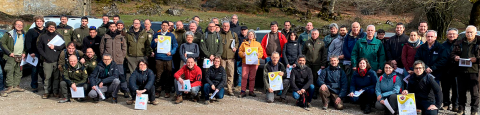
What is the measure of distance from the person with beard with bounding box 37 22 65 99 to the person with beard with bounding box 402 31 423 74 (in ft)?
23.4

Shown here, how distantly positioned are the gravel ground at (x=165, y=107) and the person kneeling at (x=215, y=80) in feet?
0.69

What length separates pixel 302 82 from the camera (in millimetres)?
7422

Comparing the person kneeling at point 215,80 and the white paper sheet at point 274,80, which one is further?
the white paper sheet at point 274,80

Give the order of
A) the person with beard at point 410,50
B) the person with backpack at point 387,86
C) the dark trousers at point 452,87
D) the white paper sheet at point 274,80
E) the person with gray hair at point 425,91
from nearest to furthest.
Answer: the person with gray hair at point 425,91 → the person with backpack at point 387,86 → the dark trousers at point 452,87 → the person with beard at point 410,50 → the white paper sheet at point 274,80

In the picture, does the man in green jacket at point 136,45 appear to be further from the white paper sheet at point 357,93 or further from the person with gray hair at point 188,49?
the white paper sheet at point 357,93

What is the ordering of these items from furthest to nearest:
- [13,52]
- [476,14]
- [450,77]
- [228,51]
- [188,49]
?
[476,14] → [228,51] → [13,52] → [188,49] → [450,77]

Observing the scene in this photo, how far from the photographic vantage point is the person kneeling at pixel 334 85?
709 centimetres

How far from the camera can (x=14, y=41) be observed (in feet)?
26.7

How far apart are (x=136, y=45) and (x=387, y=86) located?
5.23m

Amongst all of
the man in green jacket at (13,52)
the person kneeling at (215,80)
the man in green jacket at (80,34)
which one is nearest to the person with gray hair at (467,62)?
the person kneeling at (215,80)

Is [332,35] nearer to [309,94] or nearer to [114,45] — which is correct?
[309,94]

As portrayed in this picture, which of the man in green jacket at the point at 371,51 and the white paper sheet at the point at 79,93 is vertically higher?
the man in green jacket at the point at 371,51

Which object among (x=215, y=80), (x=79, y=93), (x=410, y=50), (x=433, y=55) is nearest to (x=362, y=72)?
(x=410, y=50)

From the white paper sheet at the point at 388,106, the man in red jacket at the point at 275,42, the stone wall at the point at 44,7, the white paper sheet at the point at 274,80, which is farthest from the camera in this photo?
the stone wall at the point at 44,7
